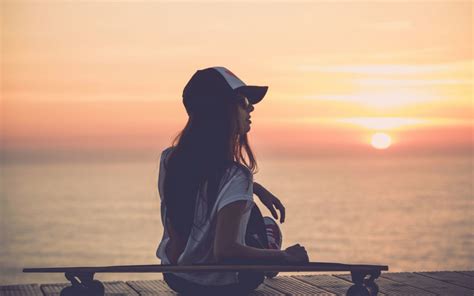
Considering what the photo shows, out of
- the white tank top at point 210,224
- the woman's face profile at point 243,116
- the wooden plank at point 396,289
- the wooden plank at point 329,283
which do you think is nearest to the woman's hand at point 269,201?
the white tank top at point 210,224

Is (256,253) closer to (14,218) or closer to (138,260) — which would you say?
(138,260)

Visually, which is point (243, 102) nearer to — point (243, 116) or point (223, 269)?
point (243, 116)

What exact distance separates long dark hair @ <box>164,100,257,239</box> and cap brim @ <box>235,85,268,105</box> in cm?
7

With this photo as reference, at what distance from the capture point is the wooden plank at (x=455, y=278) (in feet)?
21.9

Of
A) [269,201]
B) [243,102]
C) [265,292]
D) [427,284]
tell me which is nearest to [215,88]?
[243,102]

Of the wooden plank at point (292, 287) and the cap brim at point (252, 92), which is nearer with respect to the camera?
the cap brim at point (252, 92)

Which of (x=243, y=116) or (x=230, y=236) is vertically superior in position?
(x=243, y=116)

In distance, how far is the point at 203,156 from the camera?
4652mm

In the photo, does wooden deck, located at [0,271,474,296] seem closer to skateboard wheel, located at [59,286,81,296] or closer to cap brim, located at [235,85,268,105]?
skateboard wheel, located at [59,286,81,296]

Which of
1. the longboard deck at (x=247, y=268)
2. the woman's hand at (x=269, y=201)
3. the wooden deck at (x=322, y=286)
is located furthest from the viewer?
the wooden deck at (x=322, y=286)

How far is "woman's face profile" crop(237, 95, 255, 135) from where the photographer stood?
185 inches

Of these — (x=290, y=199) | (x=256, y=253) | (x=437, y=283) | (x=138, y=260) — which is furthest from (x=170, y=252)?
(x=290, y=199)

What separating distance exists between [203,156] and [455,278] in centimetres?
300

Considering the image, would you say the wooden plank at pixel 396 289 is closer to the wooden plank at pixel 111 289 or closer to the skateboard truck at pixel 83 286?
the wooden plank at pixel 111 289
